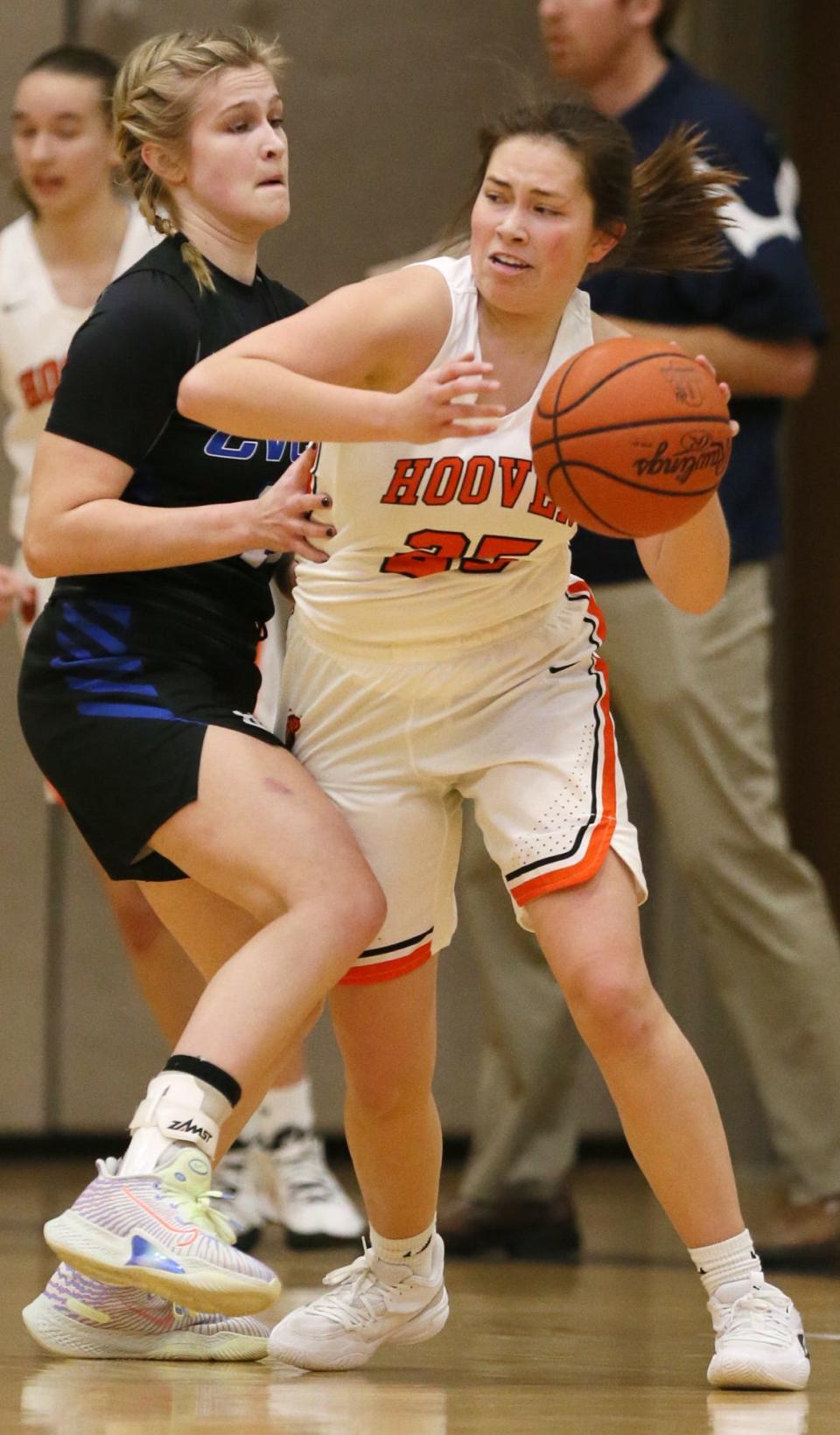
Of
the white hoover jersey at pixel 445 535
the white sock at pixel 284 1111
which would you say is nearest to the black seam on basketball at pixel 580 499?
the white hoover jersey at pixel 445 535

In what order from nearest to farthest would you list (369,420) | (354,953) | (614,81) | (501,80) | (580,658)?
(369,420) → (354,953) → (580,658) → (614,81) → (501,80)

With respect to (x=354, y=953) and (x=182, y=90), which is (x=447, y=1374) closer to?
(x=354, y=953)

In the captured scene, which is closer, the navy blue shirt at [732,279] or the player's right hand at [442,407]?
the player's right hand at [442,407]

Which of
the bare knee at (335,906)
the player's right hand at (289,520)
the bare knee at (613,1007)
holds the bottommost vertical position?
the bare knee at (613,1007)

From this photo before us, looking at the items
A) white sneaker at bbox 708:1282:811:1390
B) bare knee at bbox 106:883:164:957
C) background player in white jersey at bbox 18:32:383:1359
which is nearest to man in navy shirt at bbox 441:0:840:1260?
bare knee at bbox 106:883:164:957

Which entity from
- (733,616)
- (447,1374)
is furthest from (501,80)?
(447,1374)

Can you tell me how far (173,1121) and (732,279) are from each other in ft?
7.77

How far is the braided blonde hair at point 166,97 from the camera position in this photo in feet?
9.70

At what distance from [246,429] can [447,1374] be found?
121 cm

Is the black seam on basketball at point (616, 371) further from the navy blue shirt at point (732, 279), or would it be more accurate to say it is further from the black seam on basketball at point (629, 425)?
the navy blue shirt at point (732, 279)

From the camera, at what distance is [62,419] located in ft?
9.29

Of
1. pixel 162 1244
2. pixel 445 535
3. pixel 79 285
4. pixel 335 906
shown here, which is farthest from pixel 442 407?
Result: pixel 79 285

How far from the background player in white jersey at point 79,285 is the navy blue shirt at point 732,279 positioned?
953mm

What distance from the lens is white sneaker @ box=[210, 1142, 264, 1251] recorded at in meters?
3.99
